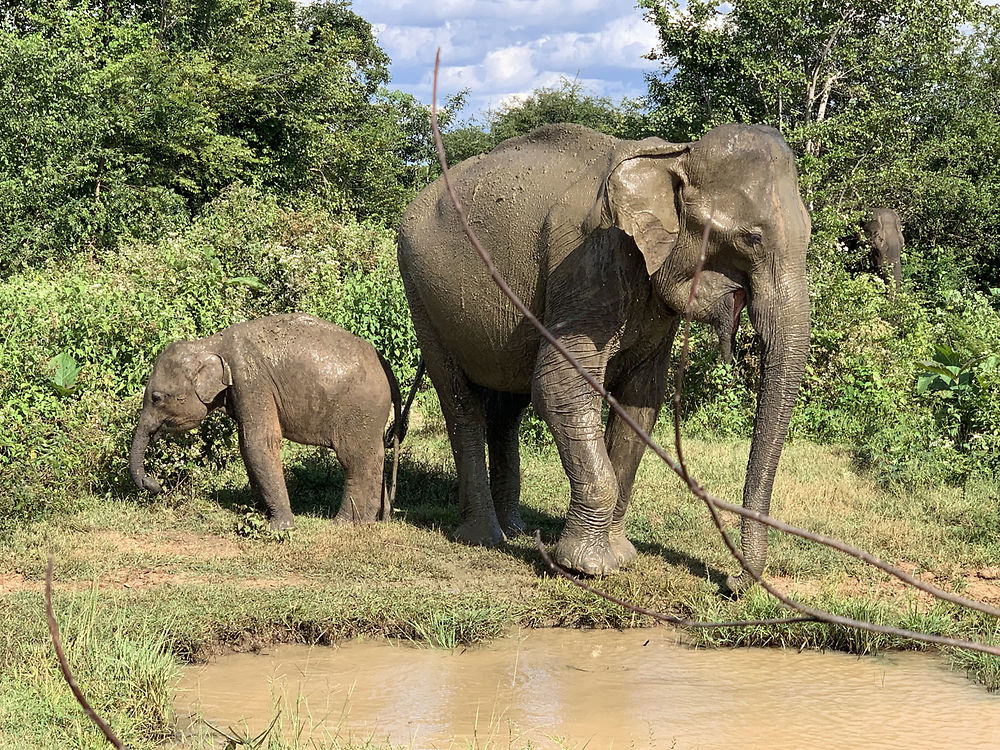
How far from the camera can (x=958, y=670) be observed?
555 cm

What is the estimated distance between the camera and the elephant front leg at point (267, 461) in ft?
25.4

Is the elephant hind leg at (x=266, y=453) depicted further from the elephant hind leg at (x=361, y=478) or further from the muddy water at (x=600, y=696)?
the muddy water at (x=600, y=696)

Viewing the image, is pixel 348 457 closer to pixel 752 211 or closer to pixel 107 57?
pixel 752 211

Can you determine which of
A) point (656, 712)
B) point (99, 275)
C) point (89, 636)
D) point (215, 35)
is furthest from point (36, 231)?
point (656, 712)

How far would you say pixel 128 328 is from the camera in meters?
9.22

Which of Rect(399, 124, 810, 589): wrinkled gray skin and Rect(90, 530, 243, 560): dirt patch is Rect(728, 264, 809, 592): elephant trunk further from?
Rect(90, 530, 243, 560): dirt patch

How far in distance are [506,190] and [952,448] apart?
4.56 m

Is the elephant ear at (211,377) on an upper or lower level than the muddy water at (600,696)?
upper

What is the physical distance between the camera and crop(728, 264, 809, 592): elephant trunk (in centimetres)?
588

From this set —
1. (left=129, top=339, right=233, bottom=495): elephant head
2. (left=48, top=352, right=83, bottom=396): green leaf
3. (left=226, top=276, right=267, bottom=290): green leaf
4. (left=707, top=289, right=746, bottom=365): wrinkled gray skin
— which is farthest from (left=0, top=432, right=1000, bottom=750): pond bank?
(left=226, top=276, right=267, bottom=290): green leaf

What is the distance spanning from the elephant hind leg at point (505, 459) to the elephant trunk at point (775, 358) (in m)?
2.44

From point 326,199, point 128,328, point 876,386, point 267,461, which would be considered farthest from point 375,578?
point 326,199

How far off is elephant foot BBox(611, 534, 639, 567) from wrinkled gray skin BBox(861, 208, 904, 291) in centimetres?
1141

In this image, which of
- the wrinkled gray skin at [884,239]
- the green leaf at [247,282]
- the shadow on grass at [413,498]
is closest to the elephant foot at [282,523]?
the shadow on grass at [413,498]
